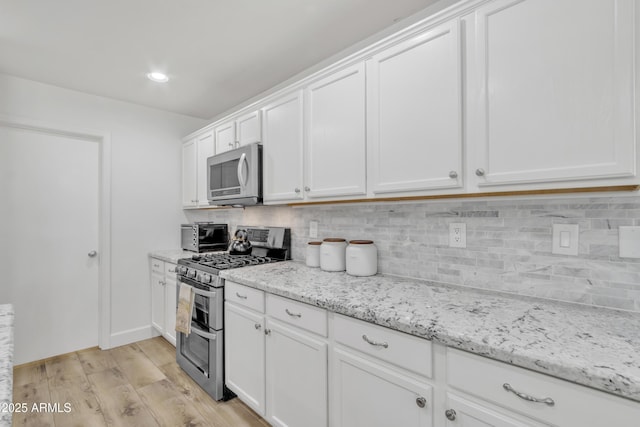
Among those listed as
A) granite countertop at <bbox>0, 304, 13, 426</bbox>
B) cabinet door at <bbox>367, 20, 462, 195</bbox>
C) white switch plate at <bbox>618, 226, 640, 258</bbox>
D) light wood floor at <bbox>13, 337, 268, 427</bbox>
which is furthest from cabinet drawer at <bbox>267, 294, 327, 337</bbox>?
white switch plate at <bbox>618, 226, 640, 258</bbox>

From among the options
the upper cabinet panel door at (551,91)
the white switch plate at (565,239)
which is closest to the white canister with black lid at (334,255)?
the upper cabinet panel door at (551,91)

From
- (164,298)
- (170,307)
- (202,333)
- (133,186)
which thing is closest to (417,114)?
(202,333)

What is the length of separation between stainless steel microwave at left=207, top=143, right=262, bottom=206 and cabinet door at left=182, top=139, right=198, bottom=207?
507 millimetres

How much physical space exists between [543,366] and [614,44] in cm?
102

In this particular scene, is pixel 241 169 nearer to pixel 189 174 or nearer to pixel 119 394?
pixel 189 174

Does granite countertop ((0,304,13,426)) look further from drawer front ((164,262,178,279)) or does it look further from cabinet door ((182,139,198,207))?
cabinet door ((182,139,198,207))

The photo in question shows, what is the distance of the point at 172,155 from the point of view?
3494 millimetres

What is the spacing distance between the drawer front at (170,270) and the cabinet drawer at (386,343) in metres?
1.97

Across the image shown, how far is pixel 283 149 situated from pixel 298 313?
117cm

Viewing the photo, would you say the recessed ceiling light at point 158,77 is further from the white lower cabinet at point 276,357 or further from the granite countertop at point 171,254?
the white lower cabinet at point 276,357

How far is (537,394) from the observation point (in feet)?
2.85

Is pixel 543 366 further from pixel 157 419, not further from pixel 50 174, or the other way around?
pixel 50 174

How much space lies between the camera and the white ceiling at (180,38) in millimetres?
1725

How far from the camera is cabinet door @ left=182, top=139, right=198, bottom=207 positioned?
130 inches
